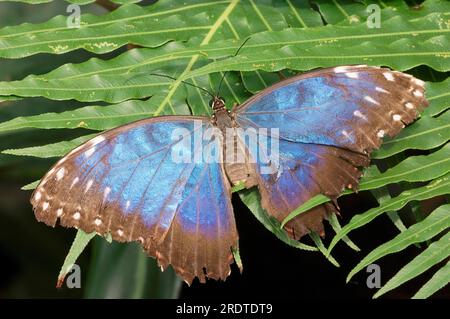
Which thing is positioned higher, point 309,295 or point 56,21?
point 56,21

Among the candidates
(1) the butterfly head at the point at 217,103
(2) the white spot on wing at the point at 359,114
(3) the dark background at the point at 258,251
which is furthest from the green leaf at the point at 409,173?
(3) the dark background at the point at 258,251

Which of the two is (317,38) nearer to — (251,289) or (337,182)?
(337,182)

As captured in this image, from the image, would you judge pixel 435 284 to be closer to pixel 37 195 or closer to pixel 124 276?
pixel 37 195

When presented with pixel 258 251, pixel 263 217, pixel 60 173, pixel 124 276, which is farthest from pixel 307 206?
pixel 258 251

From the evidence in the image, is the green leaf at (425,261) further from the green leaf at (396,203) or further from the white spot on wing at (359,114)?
the white spot on wing at (359,114)

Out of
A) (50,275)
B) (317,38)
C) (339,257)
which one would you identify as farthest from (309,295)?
(317,38)
